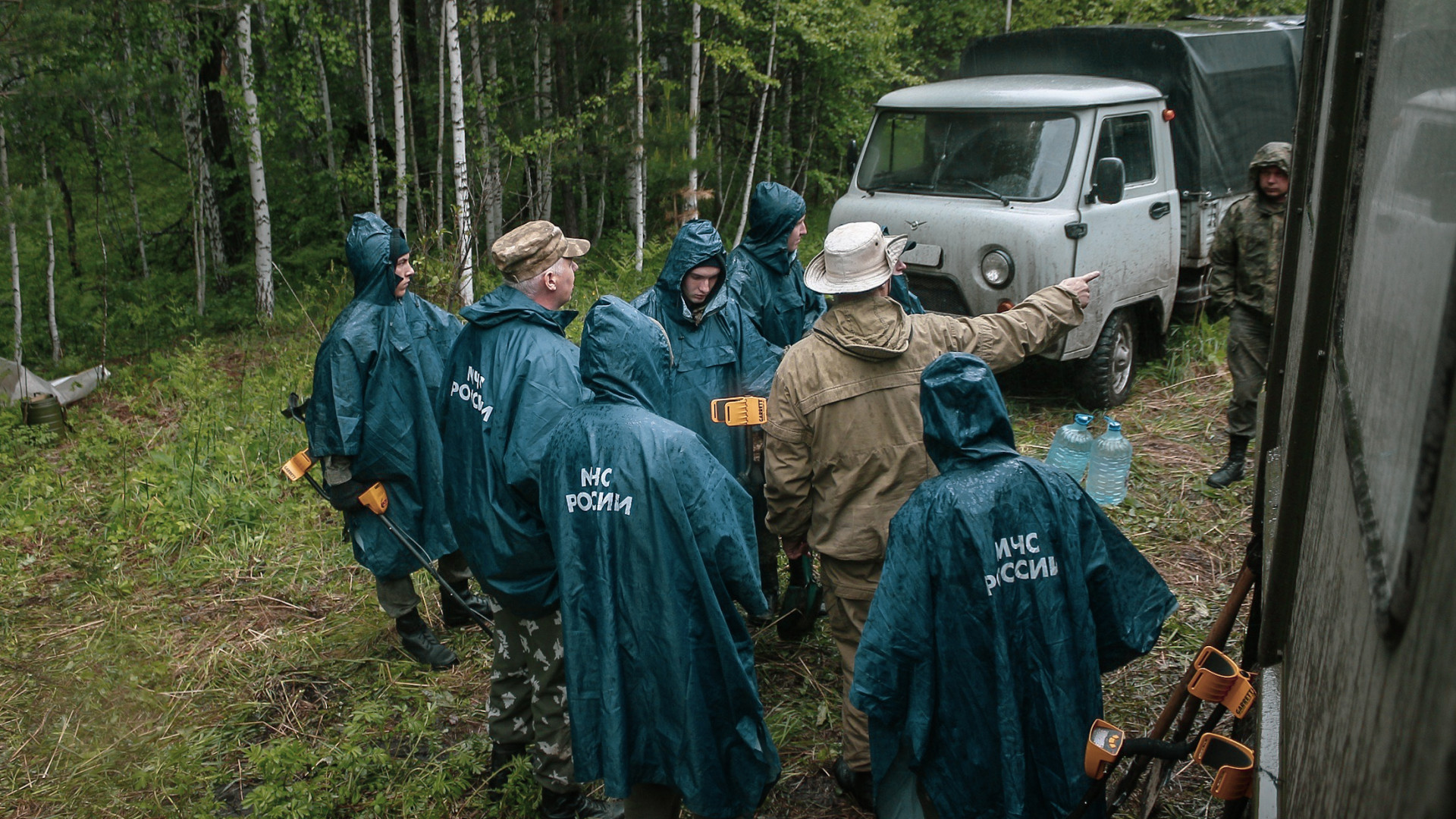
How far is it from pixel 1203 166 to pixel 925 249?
250 cm

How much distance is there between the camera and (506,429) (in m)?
3.64

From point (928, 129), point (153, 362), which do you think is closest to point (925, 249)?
point (928, 129)

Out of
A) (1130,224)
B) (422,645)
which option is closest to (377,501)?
(422,645)

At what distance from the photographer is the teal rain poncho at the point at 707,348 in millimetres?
4738

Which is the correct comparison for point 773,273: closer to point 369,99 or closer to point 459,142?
point 459,142

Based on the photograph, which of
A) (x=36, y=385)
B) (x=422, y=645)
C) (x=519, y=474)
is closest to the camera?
(x=519, y=474)

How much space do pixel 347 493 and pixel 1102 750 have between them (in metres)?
3.61

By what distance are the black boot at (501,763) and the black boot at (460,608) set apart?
4.42 ft

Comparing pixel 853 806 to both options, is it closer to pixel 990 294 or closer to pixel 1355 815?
pixel 1355 815

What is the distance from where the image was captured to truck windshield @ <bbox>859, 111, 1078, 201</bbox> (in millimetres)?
7289

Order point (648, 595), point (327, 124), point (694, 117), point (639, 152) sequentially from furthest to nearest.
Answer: point (327, 124), point (639, 152), point (694, 117), point (648, 595)

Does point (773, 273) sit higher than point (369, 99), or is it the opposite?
point (369, 99)

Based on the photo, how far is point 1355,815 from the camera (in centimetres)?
96

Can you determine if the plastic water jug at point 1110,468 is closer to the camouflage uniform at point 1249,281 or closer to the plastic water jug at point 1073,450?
the plastic water jug at point 1073,450
